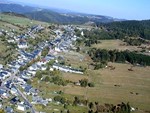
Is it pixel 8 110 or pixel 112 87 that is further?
pixel 112 87

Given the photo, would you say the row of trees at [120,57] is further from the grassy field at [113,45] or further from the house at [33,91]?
the house at [33,91]

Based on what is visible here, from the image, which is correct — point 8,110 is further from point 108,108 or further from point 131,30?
point 131,30

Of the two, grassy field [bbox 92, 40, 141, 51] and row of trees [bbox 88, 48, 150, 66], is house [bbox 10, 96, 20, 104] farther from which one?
grassy field [bbox 92, 40, 141, 51]

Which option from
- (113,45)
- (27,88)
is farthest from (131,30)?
(27,88)

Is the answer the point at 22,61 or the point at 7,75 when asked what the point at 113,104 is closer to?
the point at 7,75

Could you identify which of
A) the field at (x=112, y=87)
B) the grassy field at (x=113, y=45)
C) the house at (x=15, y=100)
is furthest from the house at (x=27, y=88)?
the grassy field at (x=113, y=45)
